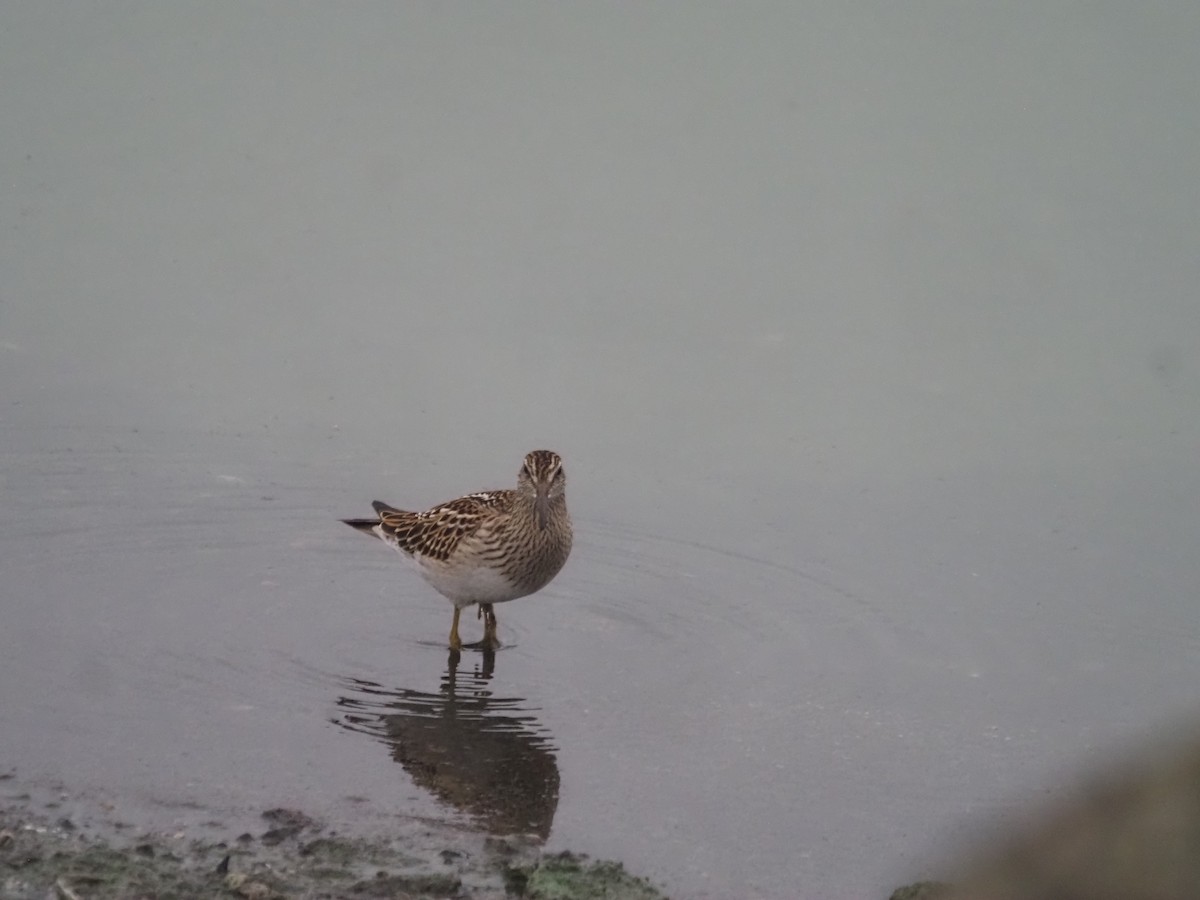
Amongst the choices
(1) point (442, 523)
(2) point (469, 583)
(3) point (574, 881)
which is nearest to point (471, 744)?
(2) point (469, 583)

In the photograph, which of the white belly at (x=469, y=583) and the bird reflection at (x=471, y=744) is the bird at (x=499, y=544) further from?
the bird reflection at (x=471, y=744)

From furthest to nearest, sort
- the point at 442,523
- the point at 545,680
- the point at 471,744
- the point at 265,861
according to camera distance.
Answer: the point at 442,523 < the point at 545,680 < the point at 471,744 < the point at 265,861

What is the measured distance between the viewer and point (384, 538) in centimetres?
998

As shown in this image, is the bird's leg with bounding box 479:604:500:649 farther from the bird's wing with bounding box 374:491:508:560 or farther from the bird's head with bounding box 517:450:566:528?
the bird's head with bounding box 517:450:566:528

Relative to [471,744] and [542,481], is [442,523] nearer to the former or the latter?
[542,481]

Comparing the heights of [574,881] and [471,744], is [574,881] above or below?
below

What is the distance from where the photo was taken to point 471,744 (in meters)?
8.02

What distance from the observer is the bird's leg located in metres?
9.44

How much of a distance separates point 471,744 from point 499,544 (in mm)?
1538

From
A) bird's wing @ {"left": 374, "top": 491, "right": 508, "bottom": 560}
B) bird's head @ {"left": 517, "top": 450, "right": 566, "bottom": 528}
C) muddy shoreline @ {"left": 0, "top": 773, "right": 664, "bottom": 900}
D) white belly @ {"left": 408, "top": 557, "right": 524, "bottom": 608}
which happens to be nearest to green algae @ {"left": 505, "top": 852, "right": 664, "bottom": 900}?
muddy shoreline @ {"left": 0, "top": 773, "right": 664, "bottom": 900}

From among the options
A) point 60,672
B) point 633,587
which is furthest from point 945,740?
point 60,672

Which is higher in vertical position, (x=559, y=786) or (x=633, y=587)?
(x=633, y=587)

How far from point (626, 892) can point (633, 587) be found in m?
3.68

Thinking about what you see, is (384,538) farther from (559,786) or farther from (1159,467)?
(1159,467)
